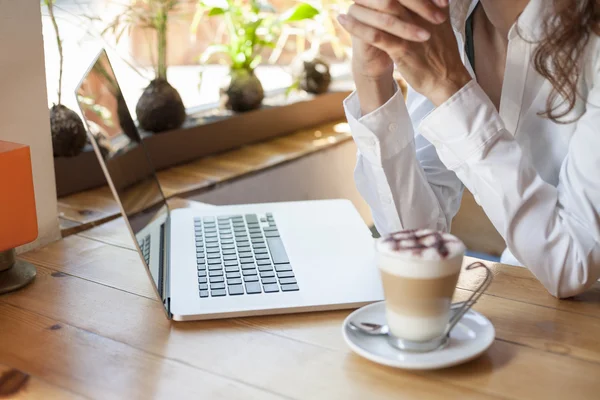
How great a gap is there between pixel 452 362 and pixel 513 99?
0.56 m

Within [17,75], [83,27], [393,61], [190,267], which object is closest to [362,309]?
[190,267]

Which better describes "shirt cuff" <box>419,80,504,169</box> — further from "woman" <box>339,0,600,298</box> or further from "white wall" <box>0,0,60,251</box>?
"white wall" <box>0,0,60,251</box>

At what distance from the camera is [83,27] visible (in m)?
1.70

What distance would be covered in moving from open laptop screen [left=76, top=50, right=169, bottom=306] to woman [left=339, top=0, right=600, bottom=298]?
0.34m

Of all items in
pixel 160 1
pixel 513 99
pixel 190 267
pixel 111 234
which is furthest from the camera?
pixel 160 1

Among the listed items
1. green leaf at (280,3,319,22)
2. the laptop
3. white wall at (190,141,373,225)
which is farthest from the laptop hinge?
green leaf at (280,3,319,22)

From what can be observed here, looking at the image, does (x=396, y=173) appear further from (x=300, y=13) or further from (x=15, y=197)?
(x=300, y=13)

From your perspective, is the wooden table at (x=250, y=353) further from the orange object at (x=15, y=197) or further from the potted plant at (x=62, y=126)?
the potted plant at (x=62, y=126)

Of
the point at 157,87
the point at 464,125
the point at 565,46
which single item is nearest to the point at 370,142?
the point at 464,125

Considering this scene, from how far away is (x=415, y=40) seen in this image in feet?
3.23

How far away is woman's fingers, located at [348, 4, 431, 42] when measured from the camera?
980 mm

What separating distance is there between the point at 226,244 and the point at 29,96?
43 cm

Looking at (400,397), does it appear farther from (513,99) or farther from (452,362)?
(513,99)

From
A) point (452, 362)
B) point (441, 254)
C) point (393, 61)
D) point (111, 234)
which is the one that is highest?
point (393, 61)
